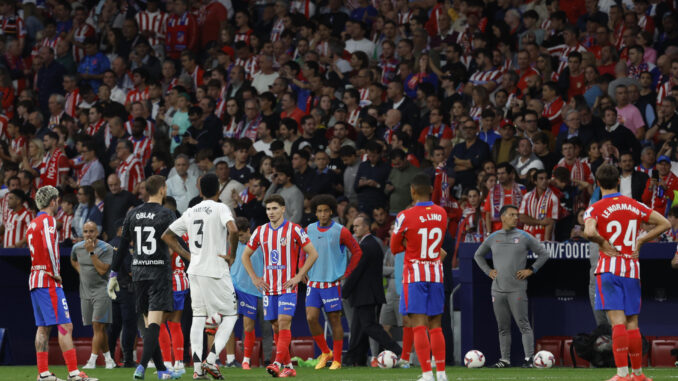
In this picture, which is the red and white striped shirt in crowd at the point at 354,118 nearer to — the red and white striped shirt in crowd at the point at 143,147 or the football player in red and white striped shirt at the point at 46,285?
the red and white striped shirt in crowd at the point at 143,147

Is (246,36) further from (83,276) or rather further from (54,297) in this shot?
(54,297)

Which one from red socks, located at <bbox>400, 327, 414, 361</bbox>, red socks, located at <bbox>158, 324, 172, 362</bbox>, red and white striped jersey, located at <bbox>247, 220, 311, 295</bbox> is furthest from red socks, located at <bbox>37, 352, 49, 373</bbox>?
red socks, located at <bbox>400, 327, 414, 361</bbox>

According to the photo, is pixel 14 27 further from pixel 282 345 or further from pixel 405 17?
pixel 282 345

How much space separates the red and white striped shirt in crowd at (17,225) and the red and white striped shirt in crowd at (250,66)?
5607mm

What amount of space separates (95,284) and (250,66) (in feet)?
24.3

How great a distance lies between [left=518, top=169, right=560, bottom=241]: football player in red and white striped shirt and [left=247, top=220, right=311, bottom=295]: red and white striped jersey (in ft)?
14.9

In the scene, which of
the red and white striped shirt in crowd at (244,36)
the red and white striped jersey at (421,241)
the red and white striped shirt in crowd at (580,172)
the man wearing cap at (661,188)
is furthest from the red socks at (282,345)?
the red and white striped shirt in crowd at (244,36)

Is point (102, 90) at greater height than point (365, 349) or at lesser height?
greater

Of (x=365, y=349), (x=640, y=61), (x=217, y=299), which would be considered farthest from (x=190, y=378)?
(x=640, y=61)

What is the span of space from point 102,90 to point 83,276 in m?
7.06

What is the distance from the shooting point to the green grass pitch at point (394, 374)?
12.6 m

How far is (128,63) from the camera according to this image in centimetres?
2414

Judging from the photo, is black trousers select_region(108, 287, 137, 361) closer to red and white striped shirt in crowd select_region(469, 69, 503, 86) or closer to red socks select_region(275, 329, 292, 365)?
red socks select_region(275, 329, 292, 365)

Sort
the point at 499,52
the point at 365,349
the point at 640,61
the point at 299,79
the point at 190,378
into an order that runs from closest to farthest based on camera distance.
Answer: the point at 190,378 → the point at 365,349 → the point at 640,61 → the point at 499,52 → the point at 299,79
